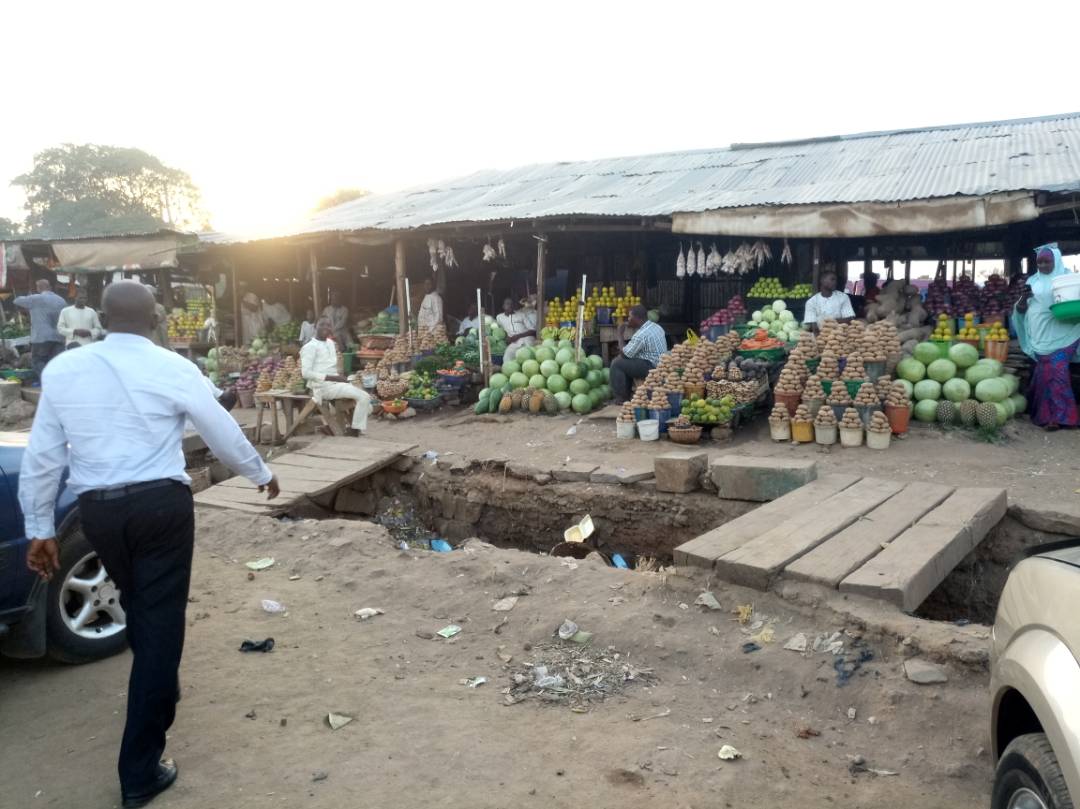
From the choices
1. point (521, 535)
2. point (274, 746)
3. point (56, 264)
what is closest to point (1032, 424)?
point (521, 535)

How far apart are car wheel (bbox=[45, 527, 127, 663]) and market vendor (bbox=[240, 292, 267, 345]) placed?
47.2ft

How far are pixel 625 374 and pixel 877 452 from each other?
12.0 feet

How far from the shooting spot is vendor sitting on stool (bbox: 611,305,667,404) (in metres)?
10.4

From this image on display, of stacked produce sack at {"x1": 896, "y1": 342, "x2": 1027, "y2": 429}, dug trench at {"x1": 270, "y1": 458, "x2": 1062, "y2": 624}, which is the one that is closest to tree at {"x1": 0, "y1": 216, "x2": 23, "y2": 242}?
dug trench at {"x1": 270, "y1": 458, "x2": 1062, "y2": 624}

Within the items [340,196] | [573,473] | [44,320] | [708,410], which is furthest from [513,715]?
[340,196]

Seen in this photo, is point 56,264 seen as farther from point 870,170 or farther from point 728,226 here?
point 870,170

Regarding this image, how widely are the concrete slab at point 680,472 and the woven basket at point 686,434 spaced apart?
5.53 ft

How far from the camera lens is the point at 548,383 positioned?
11.0 meters

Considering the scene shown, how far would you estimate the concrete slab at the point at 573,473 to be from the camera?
7.64 meters

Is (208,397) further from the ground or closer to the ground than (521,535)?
further from the ground

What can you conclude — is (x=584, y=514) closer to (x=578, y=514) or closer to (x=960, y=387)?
(x=578, y=514)

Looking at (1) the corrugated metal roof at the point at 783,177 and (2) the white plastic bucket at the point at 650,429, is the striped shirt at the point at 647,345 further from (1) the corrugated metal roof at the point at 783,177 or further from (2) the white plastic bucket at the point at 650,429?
(1) the corrugated metal roof at the point at 783,177

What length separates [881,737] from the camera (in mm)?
3197

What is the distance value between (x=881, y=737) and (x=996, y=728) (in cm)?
101
